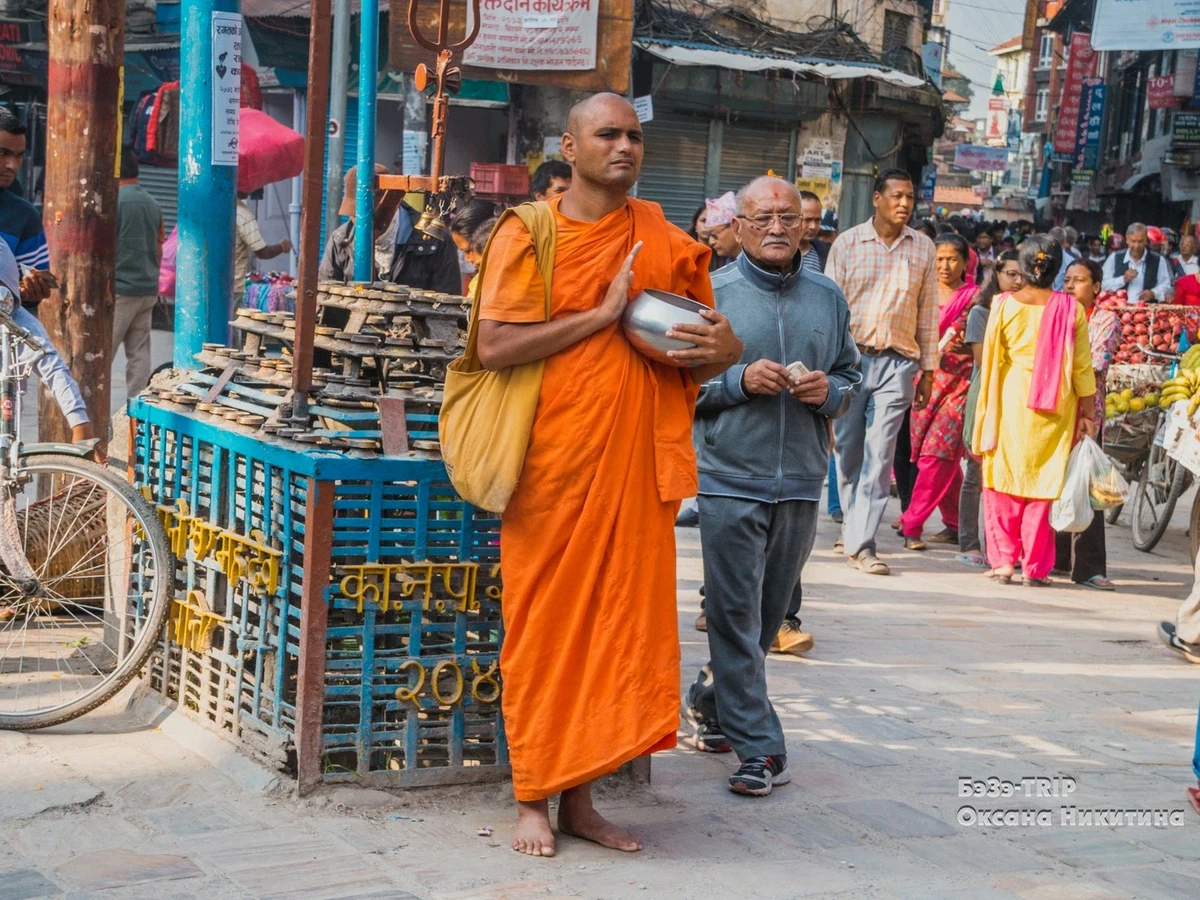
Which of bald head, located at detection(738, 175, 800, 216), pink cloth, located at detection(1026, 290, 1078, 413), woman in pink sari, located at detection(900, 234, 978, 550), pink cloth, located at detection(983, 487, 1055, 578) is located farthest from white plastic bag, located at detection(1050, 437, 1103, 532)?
bald head, located at detection(738, 175, 800, 216)

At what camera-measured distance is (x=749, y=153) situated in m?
22.6

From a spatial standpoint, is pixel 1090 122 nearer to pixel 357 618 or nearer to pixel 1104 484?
pixel 1104 484

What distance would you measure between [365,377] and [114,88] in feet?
9.57

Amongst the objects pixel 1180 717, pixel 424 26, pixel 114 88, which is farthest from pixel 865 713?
pixel 424 26

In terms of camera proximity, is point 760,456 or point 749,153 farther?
point 749,153

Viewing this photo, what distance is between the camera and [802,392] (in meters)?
4.56

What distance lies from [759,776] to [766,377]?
120cm

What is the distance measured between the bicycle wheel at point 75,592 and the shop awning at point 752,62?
1504cm

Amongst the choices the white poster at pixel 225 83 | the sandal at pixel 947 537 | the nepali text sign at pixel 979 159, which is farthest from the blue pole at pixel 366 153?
the nepali text sign at pixel 979 159

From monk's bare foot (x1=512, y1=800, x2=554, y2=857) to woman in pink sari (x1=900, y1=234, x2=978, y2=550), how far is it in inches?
210

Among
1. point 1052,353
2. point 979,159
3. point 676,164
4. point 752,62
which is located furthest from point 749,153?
Result: point 979,159

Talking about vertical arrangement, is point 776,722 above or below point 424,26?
below

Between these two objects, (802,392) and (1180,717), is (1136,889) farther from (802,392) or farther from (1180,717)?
(1180,717)

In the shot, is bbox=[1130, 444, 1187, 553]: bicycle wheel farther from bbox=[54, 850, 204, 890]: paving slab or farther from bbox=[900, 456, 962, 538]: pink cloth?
bbox=[54, 850, 204, 890]: paving slab
